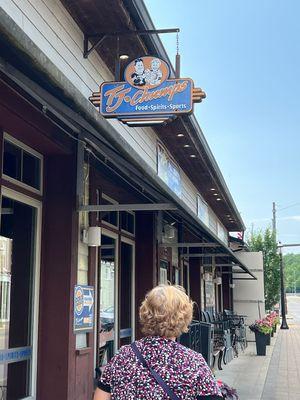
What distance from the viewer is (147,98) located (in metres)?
6.29

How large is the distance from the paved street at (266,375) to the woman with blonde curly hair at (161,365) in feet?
21.6

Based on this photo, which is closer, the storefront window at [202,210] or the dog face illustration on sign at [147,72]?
the dog face illustration on sign at [147,72]

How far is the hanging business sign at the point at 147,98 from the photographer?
244 inches

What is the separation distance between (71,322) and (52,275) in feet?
1.76

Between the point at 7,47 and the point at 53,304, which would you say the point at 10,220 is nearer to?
the point at 53,304

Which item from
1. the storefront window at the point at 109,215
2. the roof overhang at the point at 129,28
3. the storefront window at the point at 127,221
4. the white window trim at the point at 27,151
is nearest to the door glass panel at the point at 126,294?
the storefront window at the point at 127,221

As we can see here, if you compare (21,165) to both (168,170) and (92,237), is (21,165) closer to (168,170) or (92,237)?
(92,237)

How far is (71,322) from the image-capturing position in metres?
5.83

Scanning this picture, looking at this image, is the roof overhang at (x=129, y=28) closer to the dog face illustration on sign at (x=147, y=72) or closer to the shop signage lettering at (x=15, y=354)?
the dog face illustration on sign at (x=147, y=72)

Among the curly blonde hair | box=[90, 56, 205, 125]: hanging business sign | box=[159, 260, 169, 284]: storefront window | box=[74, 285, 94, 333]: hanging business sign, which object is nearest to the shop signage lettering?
box=[74, 285, 94, 333]: hanging business sign

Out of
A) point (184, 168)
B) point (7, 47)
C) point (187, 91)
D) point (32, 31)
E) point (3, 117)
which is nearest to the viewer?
point (7, 47)

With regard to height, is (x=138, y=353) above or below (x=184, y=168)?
below

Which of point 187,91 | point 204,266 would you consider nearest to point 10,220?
point 187,91

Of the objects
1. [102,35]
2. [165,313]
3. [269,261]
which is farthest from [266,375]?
[269,261]
